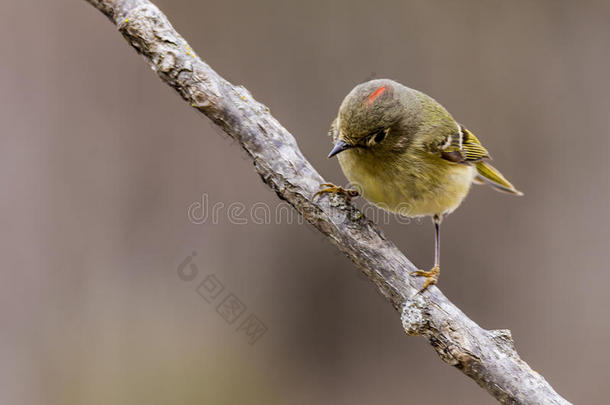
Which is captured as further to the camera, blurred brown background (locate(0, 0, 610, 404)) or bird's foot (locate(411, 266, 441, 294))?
blurred brown background (locate(0, 0, 610, 404))

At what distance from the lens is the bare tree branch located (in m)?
2.13

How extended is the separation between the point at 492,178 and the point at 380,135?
1.18 metres

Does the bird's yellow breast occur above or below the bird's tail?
below

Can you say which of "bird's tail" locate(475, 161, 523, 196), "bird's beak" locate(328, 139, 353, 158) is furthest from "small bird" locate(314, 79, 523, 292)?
"bird's tail" locate(475, 161, 523, 196)

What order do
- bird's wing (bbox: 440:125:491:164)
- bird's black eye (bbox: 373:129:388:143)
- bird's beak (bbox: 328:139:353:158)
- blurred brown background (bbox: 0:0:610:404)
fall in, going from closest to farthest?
bird's beak (bbox: 328:139:353:158) < bird's black eye (bbox: 373:129:388:143) < bird's wing (bbox: 440:125:491:164) < blurred brown background (bbox: 0:0:610:404)

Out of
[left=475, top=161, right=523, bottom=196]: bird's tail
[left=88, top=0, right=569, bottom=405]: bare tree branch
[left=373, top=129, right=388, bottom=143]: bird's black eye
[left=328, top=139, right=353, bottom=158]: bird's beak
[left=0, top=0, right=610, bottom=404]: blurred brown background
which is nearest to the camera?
[left=88, top=0, right=569, bottom=405]: bare tree branch

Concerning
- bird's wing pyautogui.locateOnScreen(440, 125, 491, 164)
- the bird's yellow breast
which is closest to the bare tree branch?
the bird's yellow breast

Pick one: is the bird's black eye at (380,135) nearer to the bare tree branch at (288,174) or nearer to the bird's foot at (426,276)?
the bare tree branch at (288,174)

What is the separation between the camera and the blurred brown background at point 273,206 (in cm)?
386

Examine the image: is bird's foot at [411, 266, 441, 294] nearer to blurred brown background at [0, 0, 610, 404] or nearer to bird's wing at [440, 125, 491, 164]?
bird's wing at [440, 125, 491, 164]

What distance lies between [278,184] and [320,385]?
7.95ft

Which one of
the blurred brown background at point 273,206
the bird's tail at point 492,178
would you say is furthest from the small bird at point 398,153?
the blurred brown background at point 273,206

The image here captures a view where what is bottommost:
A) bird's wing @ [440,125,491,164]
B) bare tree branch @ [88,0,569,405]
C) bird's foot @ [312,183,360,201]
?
bare tree branch @ [88,0,569,405]

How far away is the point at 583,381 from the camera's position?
417 centimetres
